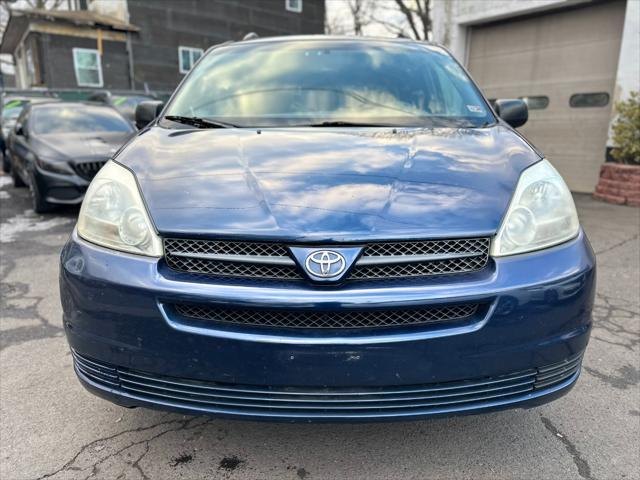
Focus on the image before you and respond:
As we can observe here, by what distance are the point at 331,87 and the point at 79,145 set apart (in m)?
4.56

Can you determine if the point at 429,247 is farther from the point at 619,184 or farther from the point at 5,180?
the point at 5,180

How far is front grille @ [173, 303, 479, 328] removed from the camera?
1450 mm

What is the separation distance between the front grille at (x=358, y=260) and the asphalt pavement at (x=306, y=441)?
28.1 inches

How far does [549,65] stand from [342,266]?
777 centimetres

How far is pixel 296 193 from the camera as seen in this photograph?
167cm

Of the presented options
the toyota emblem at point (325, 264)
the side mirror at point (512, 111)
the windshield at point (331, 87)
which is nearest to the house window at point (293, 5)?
the windshield at point (331, 87)

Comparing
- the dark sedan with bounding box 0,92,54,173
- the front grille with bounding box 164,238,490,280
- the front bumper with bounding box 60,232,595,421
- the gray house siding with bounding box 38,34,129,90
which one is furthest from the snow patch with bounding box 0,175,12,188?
the gray house siding with bounding box 38,34,129,90

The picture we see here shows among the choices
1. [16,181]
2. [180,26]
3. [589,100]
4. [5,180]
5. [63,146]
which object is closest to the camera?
[63,146]

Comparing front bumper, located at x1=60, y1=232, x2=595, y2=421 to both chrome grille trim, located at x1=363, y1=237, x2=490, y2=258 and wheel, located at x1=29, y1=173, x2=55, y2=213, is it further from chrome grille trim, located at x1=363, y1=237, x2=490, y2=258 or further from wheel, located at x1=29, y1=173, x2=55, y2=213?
wheel, located at x1=29, y1=173, x2=55, y2=213

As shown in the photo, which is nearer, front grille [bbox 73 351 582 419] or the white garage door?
front grille [bbox 73 351 582 419]

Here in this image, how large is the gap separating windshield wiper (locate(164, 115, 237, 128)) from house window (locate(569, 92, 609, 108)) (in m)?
6.86

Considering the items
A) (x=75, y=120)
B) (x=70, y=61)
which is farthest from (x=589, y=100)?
(x=70, y=61)

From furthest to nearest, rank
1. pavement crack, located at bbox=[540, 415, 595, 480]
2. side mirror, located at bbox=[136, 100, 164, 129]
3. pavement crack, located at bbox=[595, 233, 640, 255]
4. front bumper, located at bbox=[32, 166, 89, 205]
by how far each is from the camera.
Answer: front bumper, located at bbox=[32, 166, 89, 205] < pavement crack, located at bbox=[595, 233, 640, 255] < side mirror, located at bbox=[136, 100, 164, 129] < pavement crack, located at bbox=[540, 415, 595, 480]

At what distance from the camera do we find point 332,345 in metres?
1.42
